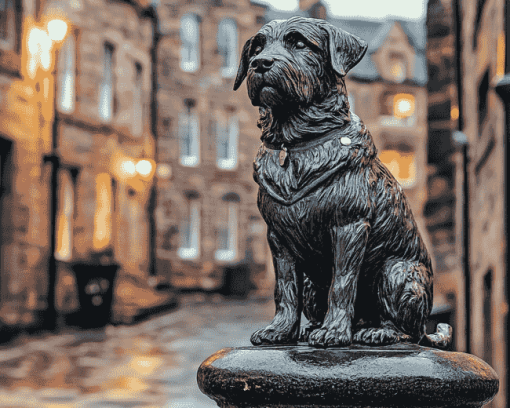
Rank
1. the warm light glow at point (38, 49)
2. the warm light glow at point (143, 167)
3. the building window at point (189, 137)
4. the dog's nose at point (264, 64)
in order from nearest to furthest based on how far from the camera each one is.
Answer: the dog's nose at point (264, 64), the warm light glow at point (38, 49), the warm light glow at point (143, 167), the building window at point (189, 137)

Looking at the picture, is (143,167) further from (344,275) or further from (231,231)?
(344,275)

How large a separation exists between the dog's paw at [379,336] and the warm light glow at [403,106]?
29564 mm

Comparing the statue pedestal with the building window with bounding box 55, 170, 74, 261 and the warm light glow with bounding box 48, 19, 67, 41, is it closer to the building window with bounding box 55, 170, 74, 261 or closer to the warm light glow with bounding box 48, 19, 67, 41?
the warm light glow with bounding box 48, 19, 67, 41

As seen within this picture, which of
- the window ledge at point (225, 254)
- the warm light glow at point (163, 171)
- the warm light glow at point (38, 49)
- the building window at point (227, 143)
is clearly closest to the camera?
the warm light glow at point (38, 49)

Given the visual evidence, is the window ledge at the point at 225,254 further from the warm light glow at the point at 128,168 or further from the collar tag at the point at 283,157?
the collar tag at the point at 283,157

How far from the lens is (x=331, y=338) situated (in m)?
2.20

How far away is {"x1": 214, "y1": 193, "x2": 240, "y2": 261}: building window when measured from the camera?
24.8 m

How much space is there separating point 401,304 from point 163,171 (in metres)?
21.9

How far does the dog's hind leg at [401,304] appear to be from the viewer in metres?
2.35

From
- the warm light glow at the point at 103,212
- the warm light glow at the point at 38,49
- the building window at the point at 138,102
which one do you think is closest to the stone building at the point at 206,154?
the building window at the point at 138,102

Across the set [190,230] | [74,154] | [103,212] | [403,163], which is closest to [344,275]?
[74,154]

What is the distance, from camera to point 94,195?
1662 centimetres

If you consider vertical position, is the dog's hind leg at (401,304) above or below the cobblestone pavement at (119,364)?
above

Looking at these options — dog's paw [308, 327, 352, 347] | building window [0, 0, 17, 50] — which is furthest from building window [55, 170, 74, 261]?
dog's paw [308, 327, 352, 347]
